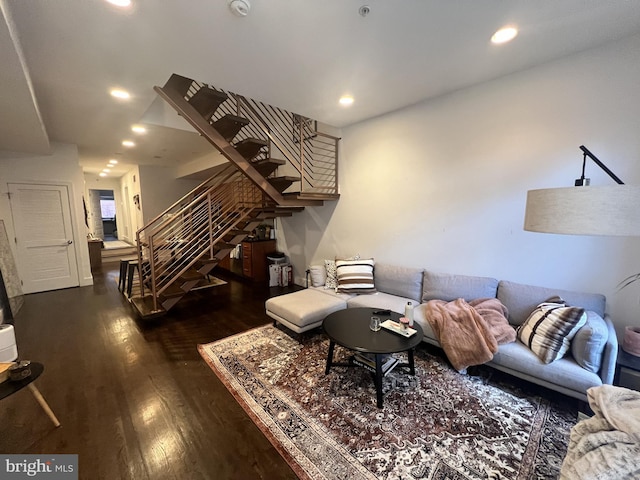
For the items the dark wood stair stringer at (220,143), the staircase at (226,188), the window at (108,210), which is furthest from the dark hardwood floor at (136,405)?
the window at (108,210)

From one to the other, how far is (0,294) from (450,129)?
6218mm

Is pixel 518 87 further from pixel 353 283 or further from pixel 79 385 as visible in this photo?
pixel 79 385

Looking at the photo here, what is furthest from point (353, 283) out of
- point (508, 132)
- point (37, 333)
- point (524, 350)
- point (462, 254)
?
point (37, 333)

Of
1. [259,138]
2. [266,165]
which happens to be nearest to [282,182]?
[266,165]

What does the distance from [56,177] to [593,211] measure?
24.3 feet

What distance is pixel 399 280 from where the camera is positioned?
324 centimetres

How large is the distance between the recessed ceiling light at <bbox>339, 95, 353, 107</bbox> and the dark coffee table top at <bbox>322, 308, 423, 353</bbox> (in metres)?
2.37

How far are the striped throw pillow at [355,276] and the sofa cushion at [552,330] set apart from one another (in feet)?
5.47

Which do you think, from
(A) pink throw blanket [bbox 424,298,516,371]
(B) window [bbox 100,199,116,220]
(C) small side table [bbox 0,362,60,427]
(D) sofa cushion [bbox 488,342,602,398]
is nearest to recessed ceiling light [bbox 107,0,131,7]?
(C) small side table [bbox 0,362,60,427]

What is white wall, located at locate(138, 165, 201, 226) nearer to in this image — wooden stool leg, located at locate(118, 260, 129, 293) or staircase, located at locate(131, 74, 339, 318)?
wooden stool leg, located at locate(118, 260, 129, 293)

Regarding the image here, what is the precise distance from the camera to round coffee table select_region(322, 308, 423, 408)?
1945 millimetres

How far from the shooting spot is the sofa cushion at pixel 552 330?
1.86m

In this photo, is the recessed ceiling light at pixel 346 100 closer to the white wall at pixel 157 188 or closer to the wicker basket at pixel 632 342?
the wicker basket at pixel 632 342

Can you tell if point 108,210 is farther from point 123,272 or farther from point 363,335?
point 363,335
